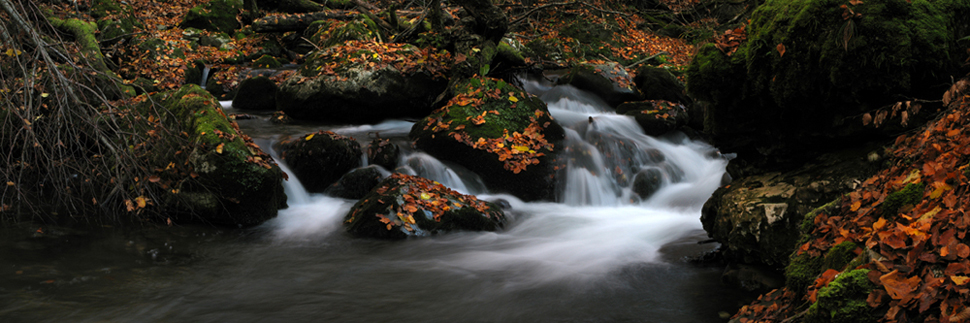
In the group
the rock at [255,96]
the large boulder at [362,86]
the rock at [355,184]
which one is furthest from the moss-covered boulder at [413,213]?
the rock at [255,96]

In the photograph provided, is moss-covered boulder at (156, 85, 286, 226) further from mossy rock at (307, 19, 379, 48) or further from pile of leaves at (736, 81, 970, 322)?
mossy rock at (307, 19, 379, 48)

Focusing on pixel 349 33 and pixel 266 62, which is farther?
pixel 266 62

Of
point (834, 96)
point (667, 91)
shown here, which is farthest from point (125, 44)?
point (834, 96)

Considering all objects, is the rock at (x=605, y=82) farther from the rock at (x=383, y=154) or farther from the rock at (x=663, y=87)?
the rock at (x=383, y=154)

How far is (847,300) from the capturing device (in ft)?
7.90

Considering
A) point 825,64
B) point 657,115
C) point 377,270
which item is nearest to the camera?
point 825,64

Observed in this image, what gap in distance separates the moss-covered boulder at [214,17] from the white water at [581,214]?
9371 millimetres

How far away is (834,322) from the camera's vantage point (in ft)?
7.93

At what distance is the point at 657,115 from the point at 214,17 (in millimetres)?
13633

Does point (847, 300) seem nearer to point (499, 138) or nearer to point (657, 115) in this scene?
point (499, 138)

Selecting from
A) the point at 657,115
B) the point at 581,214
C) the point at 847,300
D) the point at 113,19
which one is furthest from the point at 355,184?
the point at 113,19

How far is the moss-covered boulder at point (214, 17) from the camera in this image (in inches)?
648

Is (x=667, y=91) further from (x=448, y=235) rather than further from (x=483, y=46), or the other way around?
(x=448, y=235)

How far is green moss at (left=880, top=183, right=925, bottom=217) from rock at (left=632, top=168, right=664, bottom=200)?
5.35 m
